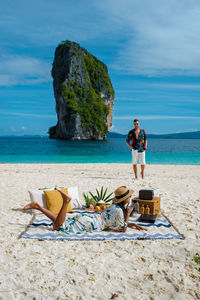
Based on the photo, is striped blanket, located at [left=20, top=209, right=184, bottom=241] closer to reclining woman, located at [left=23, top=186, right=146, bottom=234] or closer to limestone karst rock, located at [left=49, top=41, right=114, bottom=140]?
reclining woman, located at [left=23, top=186, right=146, bottom=234]

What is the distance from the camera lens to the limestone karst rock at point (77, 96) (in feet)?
243

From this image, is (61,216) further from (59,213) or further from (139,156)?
(139,156)

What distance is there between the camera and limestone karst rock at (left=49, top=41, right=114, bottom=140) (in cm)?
7419

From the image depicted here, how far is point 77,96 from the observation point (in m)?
76.0

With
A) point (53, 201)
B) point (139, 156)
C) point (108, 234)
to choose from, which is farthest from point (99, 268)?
point (139, 156)

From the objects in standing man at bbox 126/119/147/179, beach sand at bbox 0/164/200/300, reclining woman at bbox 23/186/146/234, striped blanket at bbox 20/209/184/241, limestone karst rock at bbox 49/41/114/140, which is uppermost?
limestone karst rock at bbox 49/41/114/140

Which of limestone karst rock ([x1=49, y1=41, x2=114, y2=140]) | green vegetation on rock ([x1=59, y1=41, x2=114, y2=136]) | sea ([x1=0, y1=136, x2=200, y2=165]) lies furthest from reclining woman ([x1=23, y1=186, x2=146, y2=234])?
green vegetation on rock ([x1=59, y1=41, x2=114, y2=136])

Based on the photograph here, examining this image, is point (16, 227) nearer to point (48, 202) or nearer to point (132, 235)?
point (48, 202)

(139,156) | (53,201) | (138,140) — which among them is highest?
(138,140)

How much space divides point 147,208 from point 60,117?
7305cm

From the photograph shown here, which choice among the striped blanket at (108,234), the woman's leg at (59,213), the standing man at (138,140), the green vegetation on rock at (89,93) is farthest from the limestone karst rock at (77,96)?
the woman's leg at (59,213)

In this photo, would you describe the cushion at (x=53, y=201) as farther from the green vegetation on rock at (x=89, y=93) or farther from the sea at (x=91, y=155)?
the green vegetation on rock at (x=89, y=93)

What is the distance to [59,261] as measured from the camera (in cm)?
407

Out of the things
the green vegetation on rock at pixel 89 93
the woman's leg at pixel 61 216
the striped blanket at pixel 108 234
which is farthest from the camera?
the green vegetation on rock at pixel 89 93
